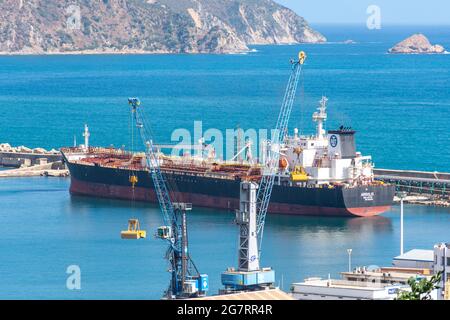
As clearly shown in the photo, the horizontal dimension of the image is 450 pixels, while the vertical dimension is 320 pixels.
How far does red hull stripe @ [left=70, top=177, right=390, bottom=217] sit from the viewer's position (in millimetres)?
66750

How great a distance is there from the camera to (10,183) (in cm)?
8238

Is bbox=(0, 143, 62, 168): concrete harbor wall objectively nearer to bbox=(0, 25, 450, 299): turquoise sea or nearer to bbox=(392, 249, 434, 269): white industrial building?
bbox=(0, 25, 450, 299): turquoise sea

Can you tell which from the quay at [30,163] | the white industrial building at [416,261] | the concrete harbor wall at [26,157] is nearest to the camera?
the white industrial building at [416,261]

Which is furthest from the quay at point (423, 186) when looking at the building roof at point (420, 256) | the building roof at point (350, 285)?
the building roof at point (350, 285)

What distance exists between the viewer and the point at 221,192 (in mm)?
70312

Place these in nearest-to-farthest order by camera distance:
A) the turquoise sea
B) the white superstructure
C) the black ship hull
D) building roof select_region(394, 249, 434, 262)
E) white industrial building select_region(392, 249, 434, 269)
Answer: white industrial building select_region(392, 249, 434, 269)
building roof select_region(394, 249, 434, 262)
the turquoise sea
the black ship hull
the white superstructure

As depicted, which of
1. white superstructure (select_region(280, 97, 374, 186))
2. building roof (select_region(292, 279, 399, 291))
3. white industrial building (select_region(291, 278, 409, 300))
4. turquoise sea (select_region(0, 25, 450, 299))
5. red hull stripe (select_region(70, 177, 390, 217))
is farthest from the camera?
white superstructure (select_region(280, 97, 374, 186))

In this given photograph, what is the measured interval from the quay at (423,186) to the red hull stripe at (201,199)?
521cm

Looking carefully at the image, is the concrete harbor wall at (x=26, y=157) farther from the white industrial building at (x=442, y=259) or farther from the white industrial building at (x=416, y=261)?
the white industrial building at (x=442, y=259)

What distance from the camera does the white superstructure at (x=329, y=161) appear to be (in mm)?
68875

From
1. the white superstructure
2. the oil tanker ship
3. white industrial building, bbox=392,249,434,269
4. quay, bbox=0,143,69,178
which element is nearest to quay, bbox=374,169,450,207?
the oil tanker ship
